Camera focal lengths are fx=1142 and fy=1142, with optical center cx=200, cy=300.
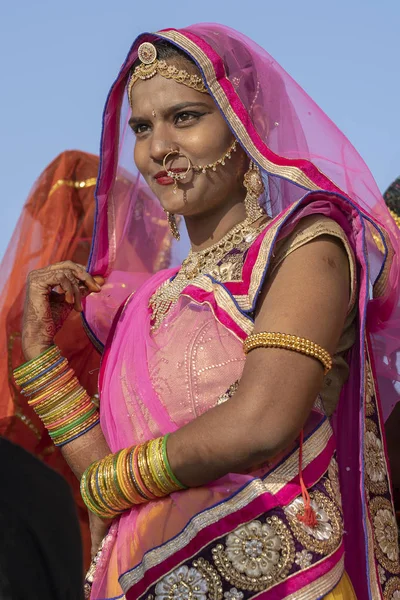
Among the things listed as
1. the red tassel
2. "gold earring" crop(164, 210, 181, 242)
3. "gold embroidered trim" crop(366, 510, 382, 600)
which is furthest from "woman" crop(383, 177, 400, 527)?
the red tassel

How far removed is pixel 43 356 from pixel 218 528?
959 mm

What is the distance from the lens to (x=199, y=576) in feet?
9.75

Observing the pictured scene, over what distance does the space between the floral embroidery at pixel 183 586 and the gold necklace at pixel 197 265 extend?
0.81m

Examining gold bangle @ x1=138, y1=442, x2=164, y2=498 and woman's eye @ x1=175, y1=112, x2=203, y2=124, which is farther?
woman's eye @ x1=175, y1=112, x2=203, y2=124

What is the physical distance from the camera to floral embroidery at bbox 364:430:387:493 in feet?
11.0

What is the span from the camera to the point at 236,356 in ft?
10.5

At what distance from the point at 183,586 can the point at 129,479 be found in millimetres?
326

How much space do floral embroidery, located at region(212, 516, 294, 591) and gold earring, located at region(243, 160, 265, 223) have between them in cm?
102

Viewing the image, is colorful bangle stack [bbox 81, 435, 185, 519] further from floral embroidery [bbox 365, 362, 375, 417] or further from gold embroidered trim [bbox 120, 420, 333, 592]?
floral embroidery [bbox 365, 362, 375, 417]

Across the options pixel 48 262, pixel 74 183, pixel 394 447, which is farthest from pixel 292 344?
pixel 74 183

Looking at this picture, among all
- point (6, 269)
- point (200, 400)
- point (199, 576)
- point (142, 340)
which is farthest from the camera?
point (6, 269)

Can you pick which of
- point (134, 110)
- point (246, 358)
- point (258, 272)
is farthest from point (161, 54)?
point (246, 358)

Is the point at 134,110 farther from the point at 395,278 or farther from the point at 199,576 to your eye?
the point at 199,576

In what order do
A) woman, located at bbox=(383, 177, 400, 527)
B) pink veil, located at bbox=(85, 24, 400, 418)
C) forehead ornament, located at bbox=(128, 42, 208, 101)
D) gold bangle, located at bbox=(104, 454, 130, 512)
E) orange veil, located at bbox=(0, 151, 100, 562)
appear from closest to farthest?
gold bangle, located at bbox=(104, 454, 130, 512)
pink veil, located at bbox=(85, 24, 400, 418)
forehead ornament, located at bbox=(128, 42, 208, 101)
woman, located at bbox=(383, 177, 400, 527)
orange veil, located at bbox=(0, 151, 100, 562)
